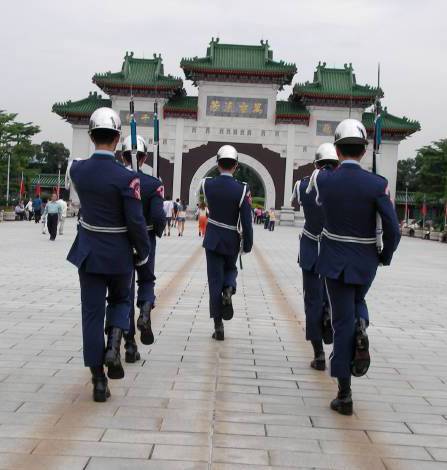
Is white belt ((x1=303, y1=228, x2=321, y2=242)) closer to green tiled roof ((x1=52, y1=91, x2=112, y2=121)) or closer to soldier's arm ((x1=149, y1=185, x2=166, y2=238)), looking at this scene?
soldier's arm ((x1=149, y1=185, x2=166, y2=238))

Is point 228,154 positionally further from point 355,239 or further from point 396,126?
point 396,126

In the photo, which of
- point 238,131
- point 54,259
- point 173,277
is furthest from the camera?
point 238,131

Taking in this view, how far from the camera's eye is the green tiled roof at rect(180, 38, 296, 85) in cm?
4628

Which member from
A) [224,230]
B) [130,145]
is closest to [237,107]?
[224,230]

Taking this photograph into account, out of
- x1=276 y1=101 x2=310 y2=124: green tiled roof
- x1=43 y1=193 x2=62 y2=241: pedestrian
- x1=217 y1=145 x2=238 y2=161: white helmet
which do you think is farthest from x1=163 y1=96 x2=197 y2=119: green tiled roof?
x1=217 y1=145 x2=238 y2=161: white helmet

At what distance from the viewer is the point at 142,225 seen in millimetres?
4375

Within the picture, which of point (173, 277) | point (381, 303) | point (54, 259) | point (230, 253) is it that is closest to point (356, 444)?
point (230, 253)

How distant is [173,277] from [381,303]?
3.52 meters

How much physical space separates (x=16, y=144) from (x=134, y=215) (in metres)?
41.6

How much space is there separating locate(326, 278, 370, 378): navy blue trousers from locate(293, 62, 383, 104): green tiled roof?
43.0 m

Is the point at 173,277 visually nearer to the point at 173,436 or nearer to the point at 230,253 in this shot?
the point at 230,253

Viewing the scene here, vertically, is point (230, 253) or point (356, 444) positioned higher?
point (230, 253)

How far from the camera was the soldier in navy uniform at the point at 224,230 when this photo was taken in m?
6.32

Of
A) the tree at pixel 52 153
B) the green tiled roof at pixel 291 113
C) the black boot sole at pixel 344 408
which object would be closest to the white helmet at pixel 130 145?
the black boot sole at pixel 344 408
